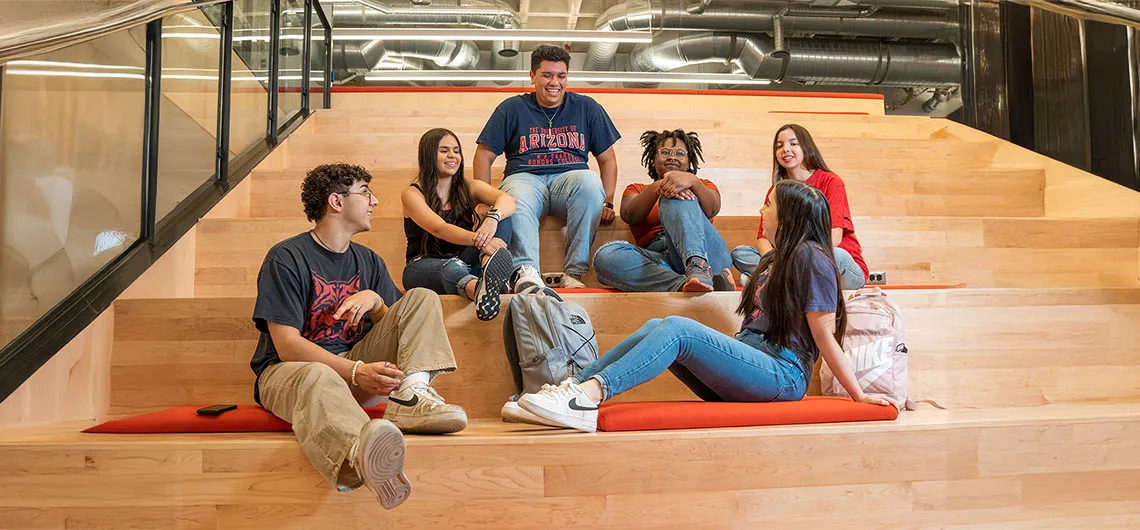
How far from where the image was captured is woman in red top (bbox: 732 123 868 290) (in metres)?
2.78

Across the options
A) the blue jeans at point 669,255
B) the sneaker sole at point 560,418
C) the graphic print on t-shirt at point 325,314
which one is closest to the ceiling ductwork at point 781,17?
the blue jeans at point 669,255

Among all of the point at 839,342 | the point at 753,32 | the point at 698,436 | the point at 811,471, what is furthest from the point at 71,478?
the point at 753,32

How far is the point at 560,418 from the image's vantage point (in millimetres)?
1914

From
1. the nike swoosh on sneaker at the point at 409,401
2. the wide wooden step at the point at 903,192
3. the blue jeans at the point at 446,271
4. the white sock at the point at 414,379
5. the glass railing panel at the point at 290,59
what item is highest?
the glass railing panel at the point at 290,59

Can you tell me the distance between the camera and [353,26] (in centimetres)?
751

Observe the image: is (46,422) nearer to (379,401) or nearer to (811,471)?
(379,401)

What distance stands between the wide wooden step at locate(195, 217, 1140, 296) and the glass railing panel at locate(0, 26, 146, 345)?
2.24 feet

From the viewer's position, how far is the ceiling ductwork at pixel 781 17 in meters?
8.02

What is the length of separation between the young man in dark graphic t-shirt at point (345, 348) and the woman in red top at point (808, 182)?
1179 millimetres

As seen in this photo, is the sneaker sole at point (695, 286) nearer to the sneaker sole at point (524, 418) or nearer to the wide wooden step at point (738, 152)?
the sneaker sole at point (524, 418)

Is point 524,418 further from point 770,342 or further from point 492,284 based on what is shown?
point 770,342

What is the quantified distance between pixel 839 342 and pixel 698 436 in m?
0.60

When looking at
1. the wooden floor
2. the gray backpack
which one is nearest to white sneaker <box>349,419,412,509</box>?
the wooden floor

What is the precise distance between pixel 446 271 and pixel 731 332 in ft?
2.69
